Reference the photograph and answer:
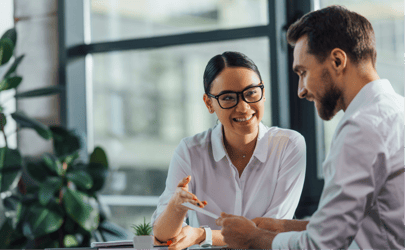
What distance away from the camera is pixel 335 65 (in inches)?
46.5

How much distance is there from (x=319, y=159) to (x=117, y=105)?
1796 mm

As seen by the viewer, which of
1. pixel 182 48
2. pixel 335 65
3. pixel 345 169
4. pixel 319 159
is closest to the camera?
pixel 345 169

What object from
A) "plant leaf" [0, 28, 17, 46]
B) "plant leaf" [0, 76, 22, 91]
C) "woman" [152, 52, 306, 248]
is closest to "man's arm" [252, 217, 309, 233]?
"woman" [152, 52, 306, 248]

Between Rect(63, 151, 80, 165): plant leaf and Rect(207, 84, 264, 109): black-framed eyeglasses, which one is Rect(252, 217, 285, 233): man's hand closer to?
Rect(207, 84, 264, 109): black-framed eyeglasses

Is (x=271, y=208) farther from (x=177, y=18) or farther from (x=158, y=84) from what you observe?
(x=177, y=18)

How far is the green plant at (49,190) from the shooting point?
2.56 m

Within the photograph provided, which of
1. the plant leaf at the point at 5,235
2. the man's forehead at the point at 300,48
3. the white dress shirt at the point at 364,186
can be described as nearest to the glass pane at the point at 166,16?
A: the man's forehead at the point at 300,48

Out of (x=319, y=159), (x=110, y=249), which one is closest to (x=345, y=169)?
(x=110, y=249)

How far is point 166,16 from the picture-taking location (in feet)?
10.6

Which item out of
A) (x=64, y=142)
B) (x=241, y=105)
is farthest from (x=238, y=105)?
(x=64, y=142)

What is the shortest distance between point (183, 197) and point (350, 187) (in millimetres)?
601

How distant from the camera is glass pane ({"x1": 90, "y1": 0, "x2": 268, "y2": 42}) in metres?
2.95

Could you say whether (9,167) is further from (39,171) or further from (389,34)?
(389,34)

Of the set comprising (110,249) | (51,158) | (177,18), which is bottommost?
(110,249)
